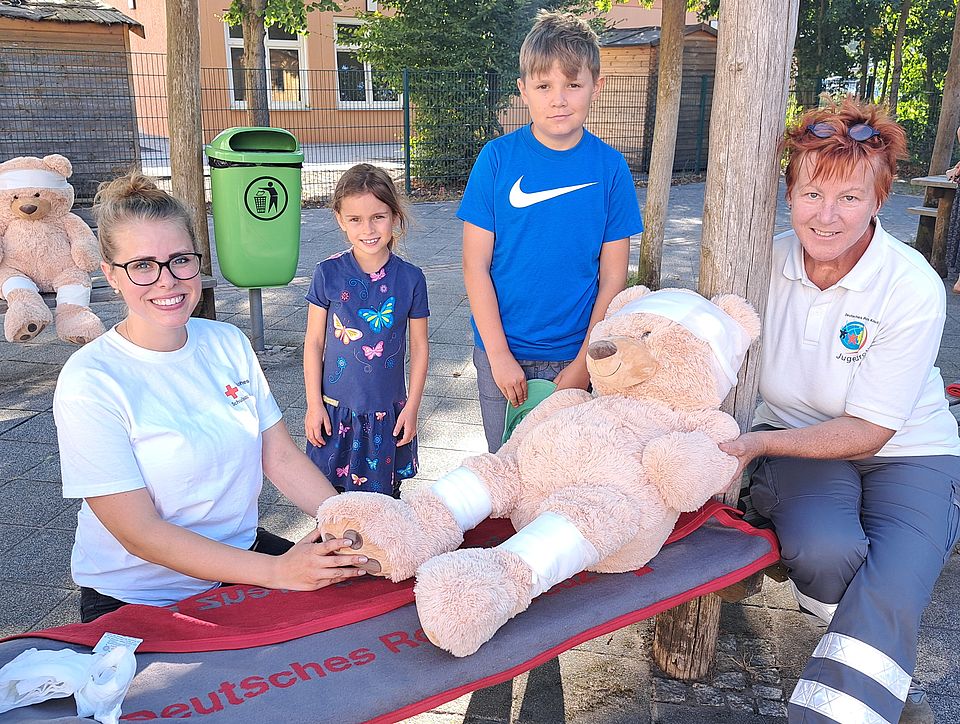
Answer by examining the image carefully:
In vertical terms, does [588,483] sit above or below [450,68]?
below

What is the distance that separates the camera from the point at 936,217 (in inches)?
356

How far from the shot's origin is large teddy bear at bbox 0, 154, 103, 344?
506 centimetres

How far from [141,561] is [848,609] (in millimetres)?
1870

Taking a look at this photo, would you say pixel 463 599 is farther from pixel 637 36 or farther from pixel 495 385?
pixel 637 36

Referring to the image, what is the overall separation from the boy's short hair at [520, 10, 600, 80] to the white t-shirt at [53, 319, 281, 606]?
1.34 m

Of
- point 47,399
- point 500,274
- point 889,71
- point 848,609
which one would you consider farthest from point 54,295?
point 889,71

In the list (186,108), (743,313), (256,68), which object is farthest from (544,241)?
(256,68)

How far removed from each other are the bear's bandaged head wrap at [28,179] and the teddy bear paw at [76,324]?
77cm

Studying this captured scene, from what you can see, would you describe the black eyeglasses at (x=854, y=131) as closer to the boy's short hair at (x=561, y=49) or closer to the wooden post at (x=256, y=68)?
the boy's short hair at (x=561, y=49)

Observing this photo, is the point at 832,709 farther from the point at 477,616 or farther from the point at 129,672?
the point at 129,672

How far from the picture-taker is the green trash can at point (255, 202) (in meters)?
5.32

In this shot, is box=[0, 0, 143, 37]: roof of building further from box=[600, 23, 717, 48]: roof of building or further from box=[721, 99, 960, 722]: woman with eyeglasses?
box=[721, 99, 960, 722]: woman with eyeglasses

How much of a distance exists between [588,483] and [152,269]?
48.9 inches

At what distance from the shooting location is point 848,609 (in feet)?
7.39
